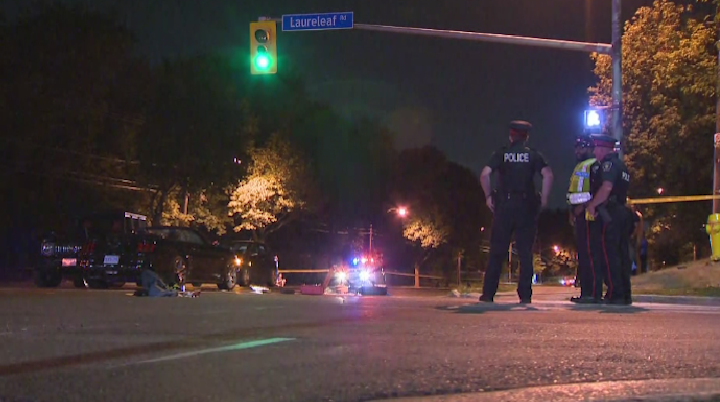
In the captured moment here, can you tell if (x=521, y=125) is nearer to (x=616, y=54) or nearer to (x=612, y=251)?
(x=612, y=251)

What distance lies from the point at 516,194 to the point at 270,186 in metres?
28.9

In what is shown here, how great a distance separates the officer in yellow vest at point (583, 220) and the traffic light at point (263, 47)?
10.3 m

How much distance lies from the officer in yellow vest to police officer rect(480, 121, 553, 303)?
23.6 inches

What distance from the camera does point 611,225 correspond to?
390 inches

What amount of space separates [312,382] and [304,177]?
115 feet

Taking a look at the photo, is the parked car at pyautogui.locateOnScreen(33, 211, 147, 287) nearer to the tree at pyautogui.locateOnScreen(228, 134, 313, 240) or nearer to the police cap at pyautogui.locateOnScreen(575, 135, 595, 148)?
the police cap at pyautogui.locateOnScreen(575, 135, 595, 148)

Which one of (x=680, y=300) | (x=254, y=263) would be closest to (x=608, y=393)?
(x=680, y=300)

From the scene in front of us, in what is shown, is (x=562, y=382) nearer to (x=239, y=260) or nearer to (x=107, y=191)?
A: (x=239, y=260)

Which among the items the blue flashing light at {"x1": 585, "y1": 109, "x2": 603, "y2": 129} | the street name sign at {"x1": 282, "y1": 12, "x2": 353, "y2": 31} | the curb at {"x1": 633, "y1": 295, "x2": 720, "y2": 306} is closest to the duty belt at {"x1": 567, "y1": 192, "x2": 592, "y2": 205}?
the curb at {"x1": 633, "y1": 295, "x2": 720, "y2": 306}

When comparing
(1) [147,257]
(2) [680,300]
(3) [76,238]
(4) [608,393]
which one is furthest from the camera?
(3) [76,238]

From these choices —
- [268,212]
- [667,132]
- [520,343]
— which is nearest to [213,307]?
[520,343]

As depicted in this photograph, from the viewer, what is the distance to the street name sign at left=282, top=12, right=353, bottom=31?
1847 centimetres

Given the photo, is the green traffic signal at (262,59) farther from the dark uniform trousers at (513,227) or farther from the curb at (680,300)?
the dark uniform trousers at (513,227)

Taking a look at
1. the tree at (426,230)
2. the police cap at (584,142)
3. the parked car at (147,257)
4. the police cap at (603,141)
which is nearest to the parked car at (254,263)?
the parked car at (147,257)
